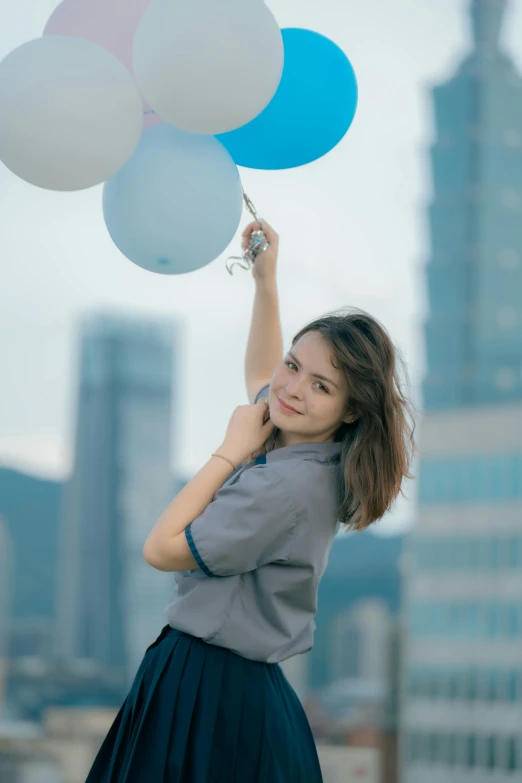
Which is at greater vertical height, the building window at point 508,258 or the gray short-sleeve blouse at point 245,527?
the building window at point 508,258

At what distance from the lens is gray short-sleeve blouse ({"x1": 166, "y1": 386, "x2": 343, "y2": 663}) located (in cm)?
148

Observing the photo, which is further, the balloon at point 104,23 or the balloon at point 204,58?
the balloon at point 104,23

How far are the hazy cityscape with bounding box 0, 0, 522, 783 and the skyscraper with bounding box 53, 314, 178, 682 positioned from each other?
13 centimetres

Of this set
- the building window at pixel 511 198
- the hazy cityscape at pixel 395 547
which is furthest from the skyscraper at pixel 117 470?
the building window at pixel 511 198

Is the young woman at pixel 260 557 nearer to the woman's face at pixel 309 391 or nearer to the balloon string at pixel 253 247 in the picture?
the woman's face at pixel 309 391

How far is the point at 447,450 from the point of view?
34562mm

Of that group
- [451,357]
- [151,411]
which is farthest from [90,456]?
[451,357]

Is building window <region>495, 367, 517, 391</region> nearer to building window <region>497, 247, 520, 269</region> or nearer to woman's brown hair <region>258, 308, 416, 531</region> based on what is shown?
building window <region>497, 247, 520, 269</region>

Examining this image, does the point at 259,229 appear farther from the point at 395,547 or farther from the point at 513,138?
the point at 395,547

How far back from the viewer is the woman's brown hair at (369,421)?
5.14 ft

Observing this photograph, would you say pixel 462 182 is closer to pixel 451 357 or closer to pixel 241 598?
pixel 451 357

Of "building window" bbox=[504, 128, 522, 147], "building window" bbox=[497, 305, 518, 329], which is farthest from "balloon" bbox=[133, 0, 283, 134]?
"building window" bbox=[504, 128, 522, 147]

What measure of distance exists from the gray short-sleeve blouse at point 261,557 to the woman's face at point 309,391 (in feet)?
0.20

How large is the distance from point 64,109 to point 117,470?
62.7 metres
